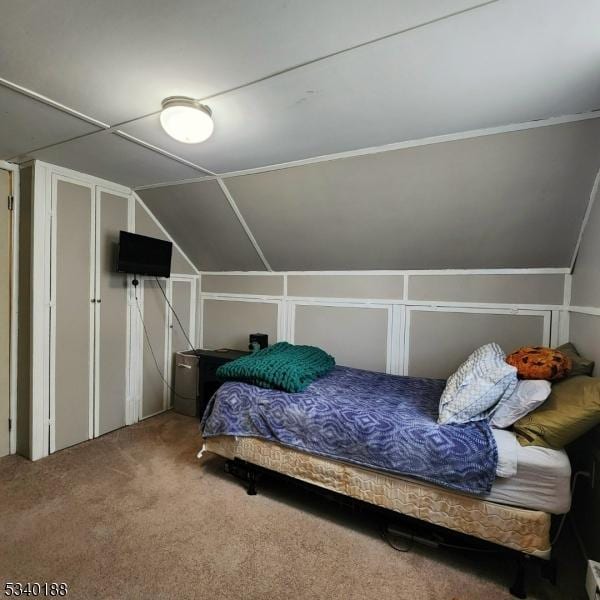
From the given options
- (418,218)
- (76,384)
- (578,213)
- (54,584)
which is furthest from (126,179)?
(578,213)

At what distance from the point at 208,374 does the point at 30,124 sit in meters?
2.33

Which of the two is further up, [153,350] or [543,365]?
[543,365]

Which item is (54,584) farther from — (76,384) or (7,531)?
(76,384)

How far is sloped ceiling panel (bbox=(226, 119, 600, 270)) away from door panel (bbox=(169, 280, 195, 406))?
125cm

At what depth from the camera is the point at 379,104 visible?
160cm

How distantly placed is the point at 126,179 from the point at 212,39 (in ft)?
6.46

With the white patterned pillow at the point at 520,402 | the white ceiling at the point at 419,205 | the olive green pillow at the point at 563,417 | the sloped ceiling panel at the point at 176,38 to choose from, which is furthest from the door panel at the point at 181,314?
the olive green pillow at the point at 563,417

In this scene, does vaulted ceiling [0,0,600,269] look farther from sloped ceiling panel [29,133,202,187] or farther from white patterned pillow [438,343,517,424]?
white patterned pillow [438,343,517,424]

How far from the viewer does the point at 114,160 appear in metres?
2.40

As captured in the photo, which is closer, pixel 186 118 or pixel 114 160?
pixel 186 118

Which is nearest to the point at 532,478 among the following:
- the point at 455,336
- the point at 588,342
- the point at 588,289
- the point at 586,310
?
the point at 588,342

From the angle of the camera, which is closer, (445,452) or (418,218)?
(445,452)

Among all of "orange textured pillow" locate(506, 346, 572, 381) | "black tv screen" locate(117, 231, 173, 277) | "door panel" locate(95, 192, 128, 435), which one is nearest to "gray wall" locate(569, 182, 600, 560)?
"orange textured pillow" locate(506, 346, 572, 381)

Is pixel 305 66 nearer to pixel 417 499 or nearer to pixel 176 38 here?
pixel 176 38
